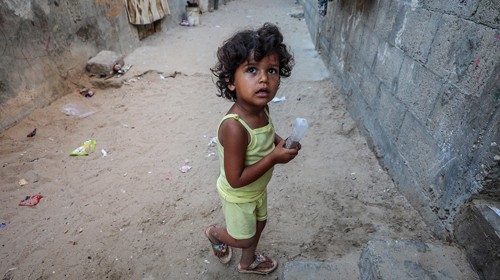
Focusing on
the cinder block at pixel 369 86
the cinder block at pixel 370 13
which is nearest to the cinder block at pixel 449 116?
the cinder block at pixel 369 86

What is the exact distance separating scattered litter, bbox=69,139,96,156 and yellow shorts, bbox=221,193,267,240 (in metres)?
2.16

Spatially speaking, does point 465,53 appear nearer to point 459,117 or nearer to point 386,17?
point 459,117

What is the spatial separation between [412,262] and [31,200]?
9.17ft

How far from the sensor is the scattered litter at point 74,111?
12.7 ft

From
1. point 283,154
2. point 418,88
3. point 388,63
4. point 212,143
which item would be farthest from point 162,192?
point 388,63

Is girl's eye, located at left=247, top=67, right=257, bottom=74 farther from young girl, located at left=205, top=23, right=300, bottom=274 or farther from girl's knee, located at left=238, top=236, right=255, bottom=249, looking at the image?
girl's knee, located at left=238, top=236, right=255, bottom=249

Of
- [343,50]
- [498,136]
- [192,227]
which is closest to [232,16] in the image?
[343,50]

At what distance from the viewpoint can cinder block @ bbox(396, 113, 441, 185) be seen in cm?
205

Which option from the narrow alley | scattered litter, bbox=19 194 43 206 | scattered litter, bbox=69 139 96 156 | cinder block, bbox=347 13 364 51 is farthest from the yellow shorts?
cinder block, bbox=347 13 364 51

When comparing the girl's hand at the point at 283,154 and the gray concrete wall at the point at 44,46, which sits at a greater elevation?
the girl's hand at the point at 283,154

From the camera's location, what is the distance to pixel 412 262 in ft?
5.04

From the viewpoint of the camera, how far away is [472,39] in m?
1.73

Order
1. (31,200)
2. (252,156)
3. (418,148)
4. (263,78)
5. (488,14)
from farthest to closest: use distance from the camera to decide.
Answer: (31,200) → (418,148) → (488,14) → (252,156) → (263,78)

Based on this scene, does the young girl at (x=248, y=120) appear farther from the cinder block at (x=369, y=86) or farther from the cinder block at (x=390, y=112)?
the cinder block at (x=369, y=86)
